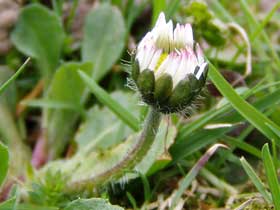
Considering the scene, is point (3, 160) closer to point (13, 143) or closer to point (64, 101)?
point (13, 143)

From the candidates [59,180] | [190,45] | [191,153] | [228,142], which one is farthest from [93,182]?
[190,45]

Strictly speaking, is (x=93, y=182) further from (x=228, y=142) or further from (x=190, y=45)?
(x=190, y=45)

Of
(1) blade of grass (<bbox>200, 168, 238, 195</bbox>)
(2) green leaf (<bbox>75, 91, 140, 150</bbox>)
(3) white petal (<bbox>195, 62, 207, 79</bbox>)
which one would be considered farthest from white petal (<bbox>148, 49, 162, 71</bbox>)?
(2) green leaf (<bbox>75, 91, 140, 150</bbox>)

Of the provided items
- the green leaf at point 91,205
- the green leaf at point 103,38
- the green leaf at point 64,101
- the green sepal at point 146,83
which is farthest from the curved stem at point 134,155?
the green leaf at point 103,38

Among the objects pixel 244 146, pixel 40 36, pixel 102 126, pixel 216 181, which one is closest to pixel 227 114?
pixel 244 146

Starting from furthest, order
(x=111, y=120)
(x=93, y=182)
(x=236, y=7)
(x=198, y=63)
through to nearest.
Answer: (x=236, y=7)
(x=111, y=120)
(x=93, y=182)
(x=198, y=63)

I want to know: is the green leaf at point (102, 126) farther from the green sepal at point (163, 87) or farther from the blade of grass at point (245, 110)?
the green sepal at point (163, 87)

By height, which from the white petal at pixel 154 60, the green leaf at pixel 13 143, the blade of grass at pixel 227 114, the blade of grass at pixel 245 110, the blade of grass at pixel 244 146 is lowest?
the green leaf at pixel 13 143
